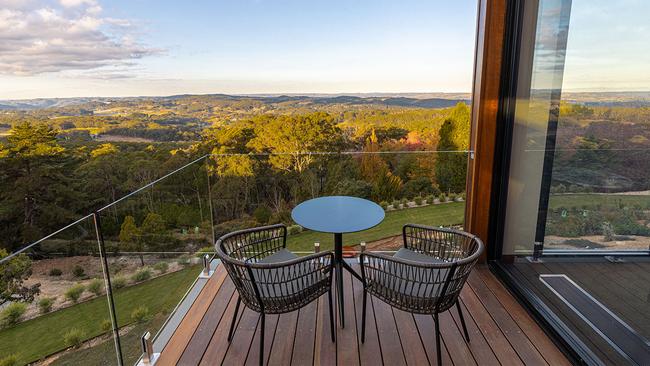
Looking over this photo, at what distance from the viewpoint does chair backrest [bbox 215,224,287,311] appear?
6.04 feet

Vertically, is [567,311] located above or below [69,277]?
above

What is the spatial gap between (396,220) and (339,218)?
1216 mm

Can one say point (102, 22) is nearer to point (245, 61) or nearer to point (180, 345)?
point (245, 61)

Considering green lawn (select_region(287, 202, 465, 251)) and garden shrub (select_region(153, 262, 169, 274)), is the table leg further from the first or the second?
garden shrub (select_region(153, 262, 169, 274))

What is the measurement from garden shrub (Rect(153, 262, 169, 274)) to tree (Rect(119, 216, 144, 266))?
0.19 metres

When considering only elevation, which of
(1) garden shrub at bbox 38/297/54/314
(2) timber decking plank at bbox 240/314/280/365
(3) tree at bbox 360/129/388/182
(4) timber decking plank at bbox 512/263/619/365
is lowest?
(1) garden shrub at bbox 38/297/54/314

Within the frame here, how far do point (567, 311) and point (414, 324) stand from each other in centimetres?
98

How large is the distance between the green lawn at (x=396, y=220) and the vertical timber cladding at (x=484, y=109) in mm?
265

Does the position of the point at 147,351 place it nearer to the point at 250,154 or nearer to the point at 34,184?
the point at 250,154

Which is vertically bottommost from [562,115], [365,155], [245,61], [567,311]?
[567,311]

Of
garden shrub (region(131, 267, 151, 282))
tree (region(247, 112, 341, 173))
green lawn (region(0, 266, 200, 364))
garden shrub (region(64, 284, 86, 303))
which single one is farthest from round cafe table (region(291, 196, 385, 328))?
tree (region(247, 112, 341, 173))

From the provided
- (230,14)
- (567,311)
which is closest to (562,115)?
(567,311)

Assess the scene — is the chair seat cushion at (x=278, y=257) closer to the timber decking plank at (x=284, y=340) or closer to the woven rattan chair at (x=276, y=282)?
the woven rattan chair at (x=276, y=282)

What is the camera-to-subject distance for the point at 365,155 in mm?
3834
